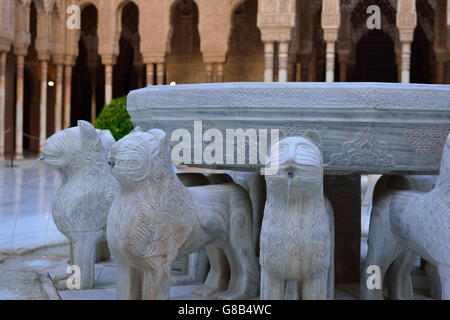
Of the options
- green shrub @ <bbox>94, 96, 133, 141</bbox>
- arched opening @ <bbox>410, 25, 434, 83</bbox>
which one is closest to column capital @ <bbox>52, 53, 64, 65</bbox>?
green shrub @ <bbox>94, 96, 133, 141</bbox>

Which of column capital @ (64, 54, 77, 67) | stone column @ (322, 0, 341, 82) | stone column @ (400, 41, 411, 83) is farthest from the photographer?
column capital @ (64, 54, 77, 67)

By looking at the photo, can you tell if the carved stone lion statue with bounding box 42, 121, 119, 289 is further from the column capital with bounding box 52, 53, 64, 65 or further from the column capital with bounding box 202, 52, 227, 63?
the column capital with bounding box 52, 53, 64, 65

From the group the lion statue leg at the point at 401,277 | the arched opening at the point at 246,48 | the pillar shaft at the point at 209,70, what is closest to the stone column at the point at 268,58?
the pillar shaft at the point at 209,70

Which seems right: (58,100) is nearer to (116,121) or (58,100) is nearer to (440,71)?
(116,121)

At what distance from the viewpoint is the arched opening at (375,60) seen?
21.4m

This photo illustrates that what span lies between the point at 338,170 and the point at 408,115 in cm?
38

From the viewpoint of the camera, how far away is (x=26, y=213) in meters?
6.35

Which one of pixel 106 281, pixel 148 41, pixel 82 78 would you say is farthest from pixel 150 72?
pixel 106 281

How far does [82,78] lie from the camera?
2372 centimetres

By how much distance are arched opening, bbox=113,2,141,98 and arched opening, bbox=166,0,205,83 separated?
1301 millimetres

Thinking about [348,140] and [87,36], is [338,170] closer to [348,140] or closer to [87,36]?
[348,140]

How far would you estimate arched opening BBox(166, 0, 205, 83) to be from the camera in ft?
66.0

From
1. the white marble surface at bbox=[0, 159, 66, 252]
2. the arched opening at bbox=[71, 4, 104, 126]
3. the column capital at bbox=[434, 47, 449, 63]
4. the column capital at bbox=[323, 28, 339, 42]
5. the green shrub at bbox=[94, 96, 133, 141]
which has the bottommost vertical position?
the white marble surface at bbox=[0, 159, 66, 252]

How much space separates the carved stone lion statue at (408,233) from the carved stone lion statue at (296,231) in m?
0.43
